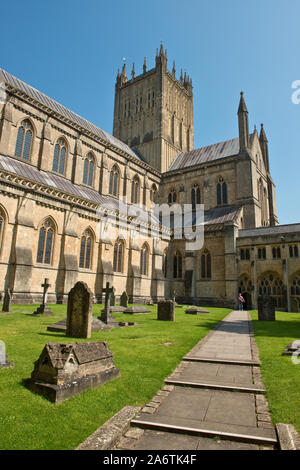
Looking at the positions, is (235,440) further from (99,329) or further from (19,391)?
(99,329)

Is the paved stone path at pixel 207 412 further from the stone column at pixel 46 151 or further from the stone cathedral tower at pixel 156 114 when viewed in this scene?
the stone cathedral tower at pixel 156 114

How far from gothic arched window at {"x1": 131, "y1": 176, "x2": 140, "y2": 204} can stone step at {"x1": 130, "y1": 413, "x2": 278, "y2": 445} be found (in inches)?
1216

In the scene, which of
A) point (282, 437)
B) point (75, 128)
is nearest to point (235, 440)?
point (282, 437)

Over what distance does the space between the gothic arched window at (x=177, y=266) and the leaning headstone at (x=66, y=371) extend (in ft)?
90.2

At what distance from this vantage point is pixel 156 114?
140 feet

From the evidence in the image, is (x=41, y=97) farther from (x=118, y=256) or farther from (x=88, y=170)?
(x=118, y=256)

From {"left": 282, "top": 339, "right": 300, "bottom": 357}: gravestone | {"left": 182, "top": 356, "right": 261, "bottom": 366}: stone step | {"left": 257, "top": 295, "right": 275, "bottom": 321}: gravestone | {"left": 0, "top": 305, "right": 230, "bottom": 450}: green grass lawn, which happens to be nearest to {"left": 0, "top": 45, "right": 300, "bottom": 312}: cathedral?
{"left": 257, "top": 295, "right": 275, "bottom": 321}: gravestone

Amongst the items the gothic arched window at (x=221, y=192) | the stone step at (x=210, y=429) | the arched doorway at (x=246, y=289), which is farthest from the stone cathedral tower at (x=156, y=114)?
the stone step at (x=210, y=429)

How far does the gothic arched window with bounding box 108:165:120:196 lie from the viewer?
102ft

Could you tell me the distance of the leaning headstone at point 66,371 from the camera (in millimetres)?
4434

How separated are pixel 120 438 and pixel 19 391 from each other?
6.38 ft

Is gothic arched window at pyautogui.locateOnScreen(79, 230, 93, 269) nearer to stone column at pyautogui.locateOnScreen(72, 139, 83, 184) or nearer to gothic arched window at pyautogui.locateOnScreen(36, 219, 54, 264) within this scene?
gothic arched window at pyautogui.locateOnScreen(36, 219, 54, 264)

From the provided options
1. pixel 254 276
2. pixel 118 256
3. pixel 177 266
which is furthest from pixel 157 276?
pixel 254 276

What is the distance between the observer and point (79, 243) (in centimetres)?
2302
